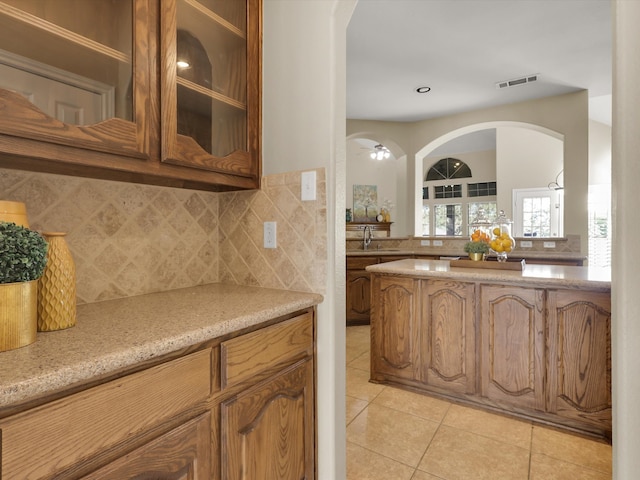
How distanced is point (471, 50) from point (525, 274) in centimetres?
241

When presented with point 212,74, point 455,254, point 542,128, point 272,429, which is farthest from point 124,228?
point 542,128

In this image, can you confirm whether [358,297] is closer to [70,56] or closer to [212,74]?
[212,74]

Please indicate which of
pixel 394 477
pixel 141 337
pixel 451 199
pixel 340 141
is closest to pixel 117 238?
pixel 141 337

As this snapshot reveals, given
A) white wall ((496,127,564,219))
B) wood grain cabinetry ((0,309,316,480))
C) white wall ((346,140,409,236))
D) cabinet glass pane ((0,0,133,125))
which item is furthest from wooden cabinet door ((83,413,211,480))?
white wall ((496,127,564,219))

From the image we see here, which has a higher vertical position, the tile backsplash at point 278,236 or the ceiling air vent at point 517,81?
the ceiling air vent at point 517,81

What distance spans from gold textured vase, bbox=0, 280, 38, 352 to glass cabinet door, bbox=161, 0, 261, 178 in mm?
562

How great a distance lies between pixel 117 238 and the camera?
1.35 m

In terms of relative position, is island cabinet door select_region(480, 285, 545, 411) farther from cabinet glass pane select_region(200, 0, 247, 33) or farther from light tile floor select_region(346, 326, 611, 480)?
cabinet glass pane select_region(200, 0, 247, 33)

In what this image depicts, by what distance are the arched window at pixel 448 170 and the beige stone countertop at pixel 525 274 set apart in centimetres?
826

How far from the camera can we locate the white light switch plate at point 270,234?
1.57 m

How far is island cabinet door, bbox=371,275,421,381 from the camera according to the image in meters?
2.49

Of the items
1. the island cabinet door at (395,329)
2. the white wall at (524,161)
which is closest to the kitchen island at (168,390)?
the island cabinet door at (395,329)

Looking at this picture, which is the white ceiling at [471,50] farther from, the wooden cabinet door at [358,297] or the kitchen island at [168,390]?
the kitchen island at [168,390]

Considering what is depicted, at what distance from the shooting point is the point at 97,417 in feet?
2.39
